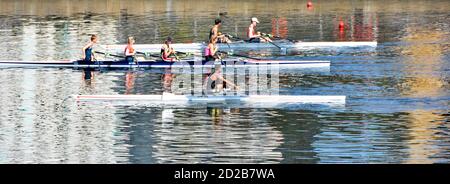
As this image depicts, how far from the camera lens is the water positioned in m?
32.7

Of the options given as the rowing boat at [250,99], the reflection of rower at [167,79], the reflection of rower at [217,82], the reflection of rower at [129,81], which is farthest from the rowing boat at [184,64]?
the rowing boat at [250,99]

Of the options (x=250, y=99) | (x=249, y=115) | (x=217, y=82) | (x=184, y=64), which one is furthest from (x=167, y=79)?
(x=249, y=115)

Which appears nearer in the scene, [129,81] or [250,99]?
[250,99]

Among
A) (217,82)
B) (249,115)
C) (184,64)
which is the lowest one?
(249,115)

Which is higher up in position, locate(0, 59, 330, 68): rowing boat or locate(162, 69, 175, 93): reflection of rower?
locate(0, 59, 330, 68): rowing boat

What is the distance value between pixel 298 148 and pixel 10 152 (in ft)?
27.2

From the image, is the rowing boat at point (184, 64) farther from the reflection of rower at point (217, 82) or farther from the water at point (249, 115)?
the reflection of rower at point (217, 82)

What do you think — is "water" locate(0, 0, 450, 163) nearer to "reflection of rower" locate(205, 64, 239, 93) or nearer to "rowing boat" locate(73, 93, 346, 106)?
"rowing boat" locate(73, 93, 346, 106)

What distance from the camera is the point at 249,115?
126 feet

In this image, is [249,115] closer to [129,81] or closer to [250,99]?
[250,99]

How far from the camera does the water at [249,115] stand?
32.7m

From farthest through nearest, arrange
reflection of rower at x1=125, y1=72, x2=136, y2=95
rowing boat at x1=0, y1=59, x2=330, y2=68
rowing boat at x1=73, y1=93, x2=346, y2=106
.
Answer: rowing boat at x1=0, y1=59, x2=330, y2=68, reflection of rower at x1=125, y1=72, x2=136, y2=95, rowing boat at x1=73, y1=93, x2=346, y2=106

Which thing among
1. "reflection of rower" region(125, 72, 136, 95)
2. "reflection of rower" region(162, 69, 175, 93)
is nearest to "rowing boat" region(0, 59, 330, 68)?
"reflection of rower" region(162, 69, 175, 93)
